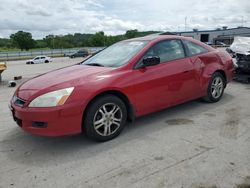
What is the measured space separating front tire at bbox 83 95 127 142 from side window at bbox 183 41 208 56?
6.58 feet

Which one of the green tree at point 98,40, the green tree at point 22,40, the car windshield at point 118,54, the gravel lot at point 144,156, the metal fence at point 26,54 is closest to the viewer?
the gravel lot at point 144,156

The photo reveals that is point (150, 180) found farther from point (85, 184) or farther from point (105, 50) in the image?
point (105, 50)

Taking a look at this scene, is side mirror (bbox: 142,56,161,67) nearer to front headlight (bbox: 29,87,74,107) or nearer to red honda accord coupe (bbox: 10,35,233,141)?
red honda accord coupe (bbox: 10,35,233,141)

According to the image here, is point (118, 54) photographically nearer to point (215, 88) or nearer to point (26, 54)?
point (215, 88)

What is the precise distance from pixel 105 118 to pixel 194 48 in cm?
253

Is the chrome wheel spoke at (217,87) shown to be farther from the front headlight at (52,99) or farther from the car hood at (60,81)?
the front headlight at (52,99)

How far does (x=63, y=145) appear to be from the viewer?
133 inches

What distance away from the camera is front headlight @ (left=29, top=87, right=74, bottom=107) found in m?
2.97

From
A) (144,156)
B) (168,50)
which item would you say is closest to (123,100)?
(144,156)

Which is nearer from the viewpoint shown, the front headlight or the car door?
the front headlight

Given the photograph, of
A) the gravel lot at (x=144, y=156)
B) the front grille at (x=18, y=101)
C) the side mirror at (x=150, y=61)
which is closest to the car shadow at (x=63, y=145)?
the gravel lot at (x=144, y=156)

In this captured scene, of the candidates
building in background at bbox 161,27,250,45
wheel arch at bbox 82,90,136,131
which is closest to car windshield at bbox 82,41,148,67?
wheel arch at bbox 82,90,136,131

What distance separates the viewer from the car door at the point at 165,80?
368 centimetres

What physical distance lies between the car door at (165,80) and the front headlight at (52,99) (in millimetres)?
1113
